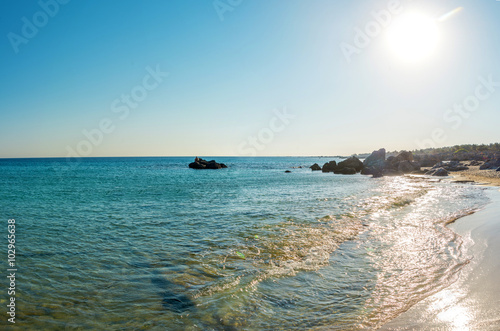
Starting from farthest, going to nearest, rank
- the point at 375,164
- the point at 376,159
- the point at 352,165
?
the point at 352,165 < the point at 376,159 < the point at 375,164

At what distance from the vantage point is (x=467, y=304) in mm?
5703

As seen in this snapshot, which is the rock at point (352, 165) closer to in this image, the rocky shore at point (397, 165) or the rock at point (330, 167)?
the rocky shore at point (397, 165)

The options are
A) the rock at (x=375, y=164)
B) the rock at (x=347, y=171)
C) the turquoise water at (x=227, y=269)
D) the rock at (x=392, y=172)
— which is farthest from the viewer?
the rock at (x=347, y=171)

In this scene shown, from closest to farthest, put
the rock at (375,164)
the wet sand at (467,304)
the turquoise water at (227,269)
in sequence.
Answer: the wet sand at (467,304) → the turquoise water at (227,269) → the rock at (375,164)

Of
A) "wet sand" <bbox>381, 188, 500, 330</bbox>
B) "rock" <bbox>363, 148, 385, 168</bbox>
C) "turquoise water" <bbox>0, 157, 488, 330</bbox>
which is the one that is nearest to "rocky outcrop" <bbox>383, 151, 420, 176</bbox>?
"rock" <bbox>363, 148, 385, 168</bbox>

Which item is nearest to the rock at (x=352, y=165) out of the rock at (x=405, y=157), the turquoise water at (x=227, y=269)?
the rock at (x=405, y=157)

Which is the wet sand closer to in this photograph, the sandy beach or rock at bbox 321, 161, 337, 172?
the sandy beach

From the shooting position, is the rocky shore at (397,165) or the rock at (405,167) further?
the rock at (405,167)

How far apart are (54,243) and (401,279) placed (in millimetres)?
12742

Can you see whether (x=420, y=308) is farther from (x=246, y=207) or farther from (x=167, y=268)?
(x=246, y=207)

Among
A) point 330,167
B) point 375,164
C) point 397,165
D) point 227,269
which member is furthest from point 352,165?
point 227,269

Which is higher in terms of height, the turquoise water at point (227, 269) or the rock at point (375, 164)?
the rock at point (375, 164)

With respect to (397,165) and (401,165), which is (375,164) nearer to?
(397,165)

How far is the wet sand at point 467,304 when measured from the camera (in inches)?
198
